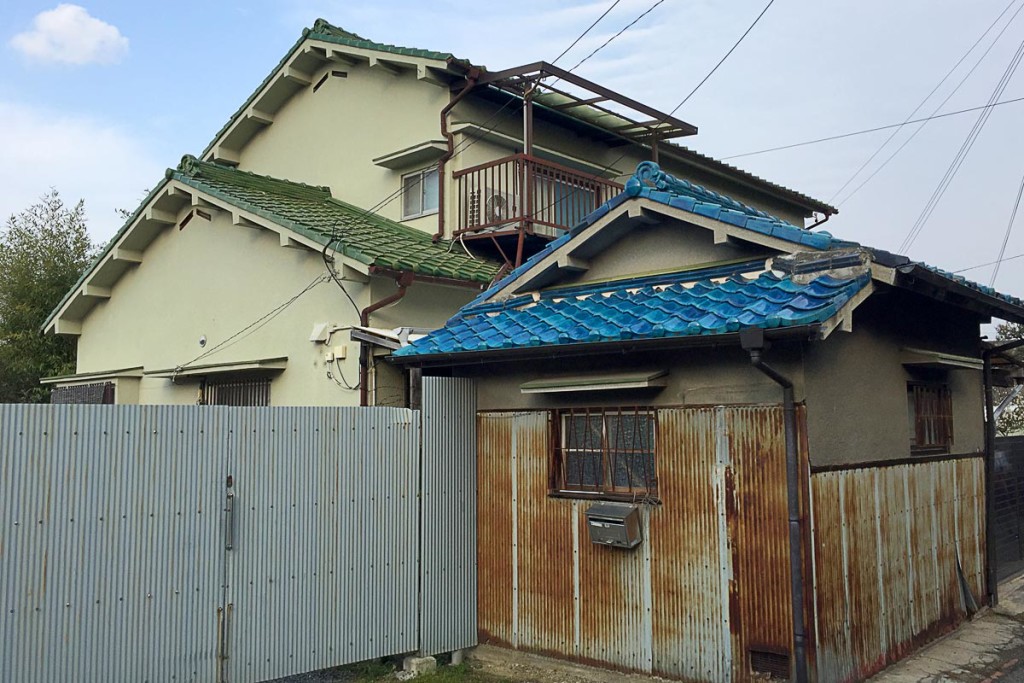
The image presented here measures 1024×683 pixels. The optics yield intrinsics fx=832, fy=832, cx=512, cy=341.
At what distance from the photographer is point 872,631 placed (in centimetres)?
720

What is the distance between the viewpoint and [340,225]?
11.7 metres

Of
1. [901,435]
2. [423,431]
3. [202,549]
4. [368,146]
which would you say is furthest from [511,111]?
[202,549]

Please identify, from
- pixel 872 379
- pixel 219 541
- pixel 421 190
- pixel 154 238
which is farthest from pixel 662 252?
pixel 154 238

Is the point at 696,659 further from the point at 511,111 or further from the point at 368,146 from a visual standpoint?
the point at 368,146

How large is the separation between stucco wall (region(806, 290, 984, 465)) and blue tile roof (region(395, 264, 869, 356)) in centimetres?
62

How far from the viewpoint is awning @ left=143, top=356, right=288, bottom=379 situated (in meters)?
11.2

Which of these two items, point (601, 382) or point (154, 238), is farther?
point (154, 238)

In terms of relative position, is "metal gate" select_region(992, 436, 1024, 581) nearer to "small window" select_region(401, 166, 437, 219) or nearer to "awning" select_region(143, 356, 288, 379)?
"small window" select_region(401, 166, 437, 219)

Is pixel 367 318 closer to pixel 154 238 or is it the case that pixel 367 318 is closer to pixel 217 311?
pixel 217 311

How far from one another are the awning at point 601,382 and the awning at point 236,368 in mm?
4490

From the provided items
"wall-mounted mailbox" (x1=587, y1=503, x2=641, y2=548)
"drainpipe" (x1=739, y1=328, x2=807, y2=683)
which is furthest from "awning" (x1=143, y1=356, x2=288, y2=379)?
"drainpipe" (x1=739, y1=328, x2=807, y2=683)

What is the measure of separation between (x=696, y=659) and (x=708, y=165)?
12608mm

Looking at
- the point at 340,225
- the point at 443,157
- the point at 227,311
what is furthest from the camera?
the point at 443,157

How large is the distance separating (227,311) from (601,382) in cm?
700
